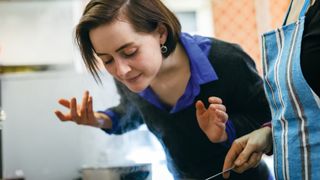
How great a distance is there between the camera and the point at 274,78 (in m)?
0.56

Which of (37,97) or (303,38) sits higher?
(303,38)

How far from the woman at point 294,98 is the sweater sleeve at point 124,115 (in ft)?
0.77

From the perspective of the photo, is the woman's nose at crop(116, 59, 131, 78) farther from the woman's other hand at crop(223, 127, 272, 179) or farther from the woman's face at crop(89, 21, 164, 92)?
the woman's other hand at crop(223, 127, 272, 179)

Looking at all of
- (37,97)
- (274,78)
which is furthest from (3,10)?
(274,78)

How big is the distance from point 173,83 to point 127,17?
0.54ft

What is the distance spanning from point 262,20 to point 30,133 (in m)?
0.63

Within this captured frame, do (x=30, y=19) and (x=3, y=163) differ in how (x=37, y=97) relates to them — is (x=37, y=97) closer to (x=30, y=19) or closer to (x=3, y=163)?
(x=3, y=163)

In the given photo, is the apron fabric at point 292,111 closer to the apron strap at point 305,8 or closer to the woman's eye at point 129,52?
the apron strap at point 305,8

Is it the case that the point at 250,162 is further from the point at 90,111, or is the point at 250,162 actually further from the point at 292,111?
the point at 90,111

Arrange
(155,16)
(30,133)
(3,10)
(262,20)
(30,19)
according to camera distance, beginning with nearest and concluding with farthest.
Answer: (155,16), (262,20), (30,133), (3,10), (30,19)

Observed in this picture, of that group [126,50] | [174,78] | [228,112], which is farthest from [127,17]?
[228,112]

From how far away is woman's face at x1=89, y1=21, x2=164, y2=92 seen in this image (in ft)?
1.93

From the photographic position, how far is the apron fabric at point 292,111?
0.50m

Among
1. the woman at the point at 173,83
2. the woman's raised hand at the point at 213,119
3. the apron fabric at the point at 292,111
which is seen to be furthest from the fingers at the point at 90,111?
the apron fabric at the point at 292,111
